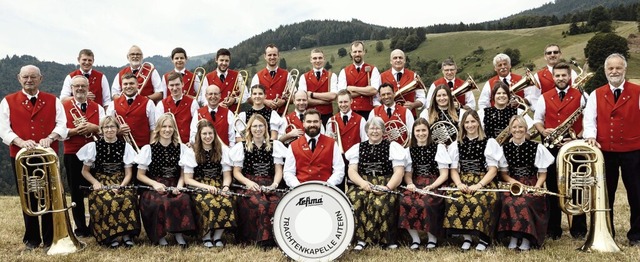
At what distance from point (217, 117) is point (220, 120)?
56 mm

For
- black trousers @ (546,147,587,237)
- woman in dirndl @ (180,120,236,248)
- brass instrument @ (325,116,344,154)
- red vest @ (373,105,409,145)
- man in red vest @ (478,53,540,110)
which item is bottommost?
black trousers @ (546,147,587,237)

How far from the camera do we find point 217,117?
278 inches

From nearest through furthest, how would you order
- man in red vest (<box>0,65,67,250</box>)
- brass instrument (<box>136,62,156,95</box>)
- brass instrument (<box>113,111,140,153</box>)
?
man in red vest (<box>0,65,67,250</box>) < brass instrument (<box>113,111,140,153</box>) < brass instrument (<box>136,62,156,95</box>)

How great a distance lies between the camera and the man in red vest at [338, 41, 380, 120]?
7672 millimetres

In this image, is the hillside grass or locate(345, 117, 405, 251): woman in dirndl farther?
the hillside grass

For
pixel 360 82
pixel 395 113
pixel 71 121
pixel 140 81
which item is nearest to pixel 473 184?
pixel 395 113

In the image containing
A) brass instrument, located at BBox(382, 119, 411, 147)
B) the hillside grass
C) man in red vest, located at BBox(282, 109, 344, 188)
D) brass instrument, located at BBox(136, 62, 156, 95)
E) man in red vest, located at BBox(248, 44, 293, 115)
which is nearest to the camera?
man in red vest, located at BBox(282, 109, 344, 188)

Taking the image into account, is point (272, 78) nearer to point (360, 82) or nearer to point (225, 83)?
point (225, 83)

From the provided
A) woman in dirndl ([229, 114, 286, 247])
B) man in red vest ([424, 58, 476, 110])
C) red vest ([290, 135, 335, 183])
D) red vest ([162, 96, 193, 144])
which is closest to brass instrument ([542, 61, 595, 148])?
man in red vest ([424, 58, 476, 110])

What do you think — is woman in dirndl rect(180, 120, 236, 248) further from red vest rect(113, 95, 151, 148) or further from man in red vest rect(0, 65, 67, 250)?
man in red vest rect(0, 65, 67, 250)

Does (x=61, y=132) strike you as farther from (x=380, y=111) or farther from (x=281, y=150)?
(x=380, y=111)

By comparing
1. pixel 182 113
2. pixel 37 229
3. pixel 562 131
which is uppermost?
pixel 182 113

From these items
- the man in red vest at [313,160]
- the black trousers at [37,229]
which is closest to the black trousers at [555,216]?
the man in red vest at [313,160]

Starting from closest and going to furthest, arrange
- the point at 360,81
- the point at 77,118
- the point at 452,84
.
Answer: the point at 77,118 → the point at 452,84 → the point at 360,81
